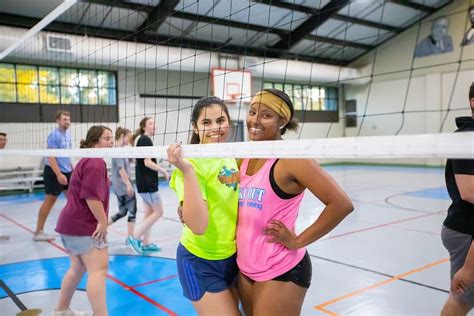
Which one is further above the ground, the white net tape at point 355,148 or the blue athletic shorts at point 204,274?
the white net tape at point 355,148

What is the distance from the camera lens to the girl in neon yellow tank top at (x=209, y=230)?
1701 millimetres

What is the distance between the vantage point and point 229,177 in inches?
73.3

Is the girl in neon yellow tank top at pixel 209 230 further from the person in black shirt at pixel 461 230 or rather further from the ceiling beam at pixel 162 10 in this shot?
the ceiling beam at pixel 162 10

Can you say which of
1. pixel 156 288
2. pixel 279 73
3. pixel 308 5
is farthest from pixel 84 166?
pixel 279 73

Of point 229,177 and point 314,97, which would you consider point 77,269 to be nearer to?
point 229,177

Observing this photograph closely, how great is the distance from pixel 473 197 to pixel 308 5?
11.7 m

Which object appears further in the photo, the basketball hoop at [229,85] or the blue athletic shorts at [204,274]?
the basketball hoop at [229,85]

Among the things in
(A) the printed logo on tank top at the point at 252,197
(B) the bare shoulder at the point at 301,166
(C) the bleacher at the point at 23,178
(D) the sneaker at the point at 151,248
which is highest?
(B) the bare shoulder at the point at 301,166

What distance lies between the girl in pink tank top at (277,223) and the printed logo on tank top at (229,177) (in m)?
0.06

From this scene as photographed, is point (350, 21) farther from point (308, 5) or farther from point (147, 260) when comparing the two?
point (147, 260)

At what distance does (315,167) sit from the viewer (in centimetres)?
162

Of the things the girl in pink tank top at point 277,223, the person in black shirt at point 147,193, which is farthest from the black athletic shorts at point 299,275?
the person in black shirt at point 147,193

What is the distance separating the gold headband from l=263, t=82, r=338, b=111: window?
15.4m

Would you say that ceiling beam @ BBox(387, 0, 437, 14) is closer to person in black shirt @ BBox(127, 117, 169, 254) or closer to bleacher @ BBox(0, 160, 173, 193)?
person in black shirt @ BBox(127, 117, 169, 254)
